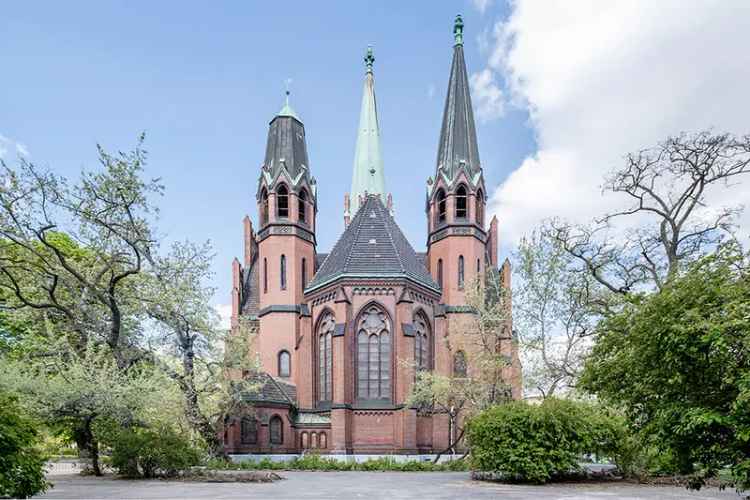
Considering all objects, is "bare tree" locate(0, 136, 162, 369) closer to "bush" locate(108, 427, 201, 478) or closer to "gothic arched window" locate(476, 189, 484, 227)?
"bush" locate(108, 427, 201, 478)

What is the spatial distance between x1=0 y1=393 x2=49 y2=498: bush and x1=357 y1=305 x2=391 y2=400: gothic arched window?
24638 millimetres

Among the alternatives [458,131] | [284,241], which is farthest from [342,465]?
[458,131]

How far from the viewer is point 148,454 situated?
2044cm

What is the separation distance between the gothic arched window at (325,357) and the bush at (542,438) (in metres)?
17.0

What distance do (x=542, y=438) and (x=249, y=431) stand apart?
20143mm

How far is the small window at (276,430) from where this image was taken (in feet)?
116

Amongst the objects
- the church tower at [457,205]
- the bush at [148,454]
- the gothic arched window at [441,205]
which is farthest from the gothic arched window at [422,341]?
the bush at [148,454]

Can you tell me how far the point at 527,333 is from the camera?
2606 centimetres

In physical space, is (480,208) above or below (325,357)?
above

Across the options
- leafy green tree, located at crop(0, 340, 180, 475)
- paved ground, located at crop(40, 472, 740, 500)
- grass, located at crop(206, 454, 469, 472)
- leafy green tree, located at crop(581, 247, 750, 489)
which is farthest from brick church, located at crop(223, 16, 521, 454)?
leafy green tree, located at crop(581, 247, 750, 489)

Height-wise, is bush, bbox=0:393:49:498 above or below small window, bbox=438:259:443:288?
below

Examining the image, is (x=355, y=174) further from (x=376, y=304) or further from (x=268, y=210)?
(x=376, y=304)

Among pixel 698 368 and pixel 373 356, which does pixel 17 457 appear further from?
pixel 373 356

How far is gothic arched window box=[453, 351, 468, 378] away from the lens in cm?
3653
